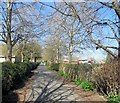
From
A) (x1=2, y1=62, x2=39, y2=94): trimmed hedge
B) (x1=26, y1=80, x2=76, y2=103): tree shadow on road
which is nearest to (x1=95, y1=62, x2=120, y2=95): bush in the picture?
(x1=26, y1=80, x2=76, y2=103): tree shadow on road

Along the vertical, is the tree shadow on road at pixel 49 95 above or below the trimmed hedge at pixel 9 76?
below

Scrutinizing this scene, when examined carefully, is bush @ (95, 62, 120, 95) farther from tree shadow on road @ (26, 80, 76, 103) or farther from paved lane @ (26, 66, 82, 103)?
tree shadow on road @ (26, 80, 76, 103)

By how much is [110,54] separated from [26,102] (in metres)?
4.94

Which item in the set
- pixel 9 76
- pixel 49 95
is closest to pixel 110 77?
pixel 49 95

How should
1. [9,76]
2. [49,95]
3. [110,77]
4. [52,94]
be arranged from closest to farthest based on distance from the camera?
1. [110,77]
2. [49,95]
3. [52,94]
4. [9,76]

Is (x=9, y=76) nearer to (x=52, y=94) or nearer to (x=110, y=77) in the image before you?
(x=52, y=94)

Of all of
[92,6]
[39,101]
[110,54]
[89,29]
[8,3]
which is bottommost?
[39,101]

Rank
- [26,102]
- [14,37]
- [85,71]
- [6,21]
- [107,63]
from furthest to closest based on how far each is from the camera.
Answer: [14,37], [6,21], [85,71], [107,63], [26,102]

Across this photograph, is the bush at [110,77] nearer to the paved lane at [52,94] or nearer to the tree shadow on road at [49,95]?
the paved lane at [52,94]

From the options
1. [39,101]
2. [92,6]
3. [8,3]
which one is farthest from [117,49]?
[8,3]

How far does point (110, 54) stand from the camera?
41.5 ft

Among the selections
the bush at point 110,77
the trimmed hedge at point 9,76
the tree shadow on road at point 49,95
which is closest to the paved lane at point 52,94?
the tree shadow on road at point 49,95

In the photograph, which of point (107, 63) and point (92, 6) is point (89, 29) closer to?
point (92, 6)

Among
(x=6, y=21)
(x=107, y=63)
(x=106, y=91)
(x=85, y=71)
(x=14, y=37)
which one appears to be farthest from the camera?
(x=14, y=37)
